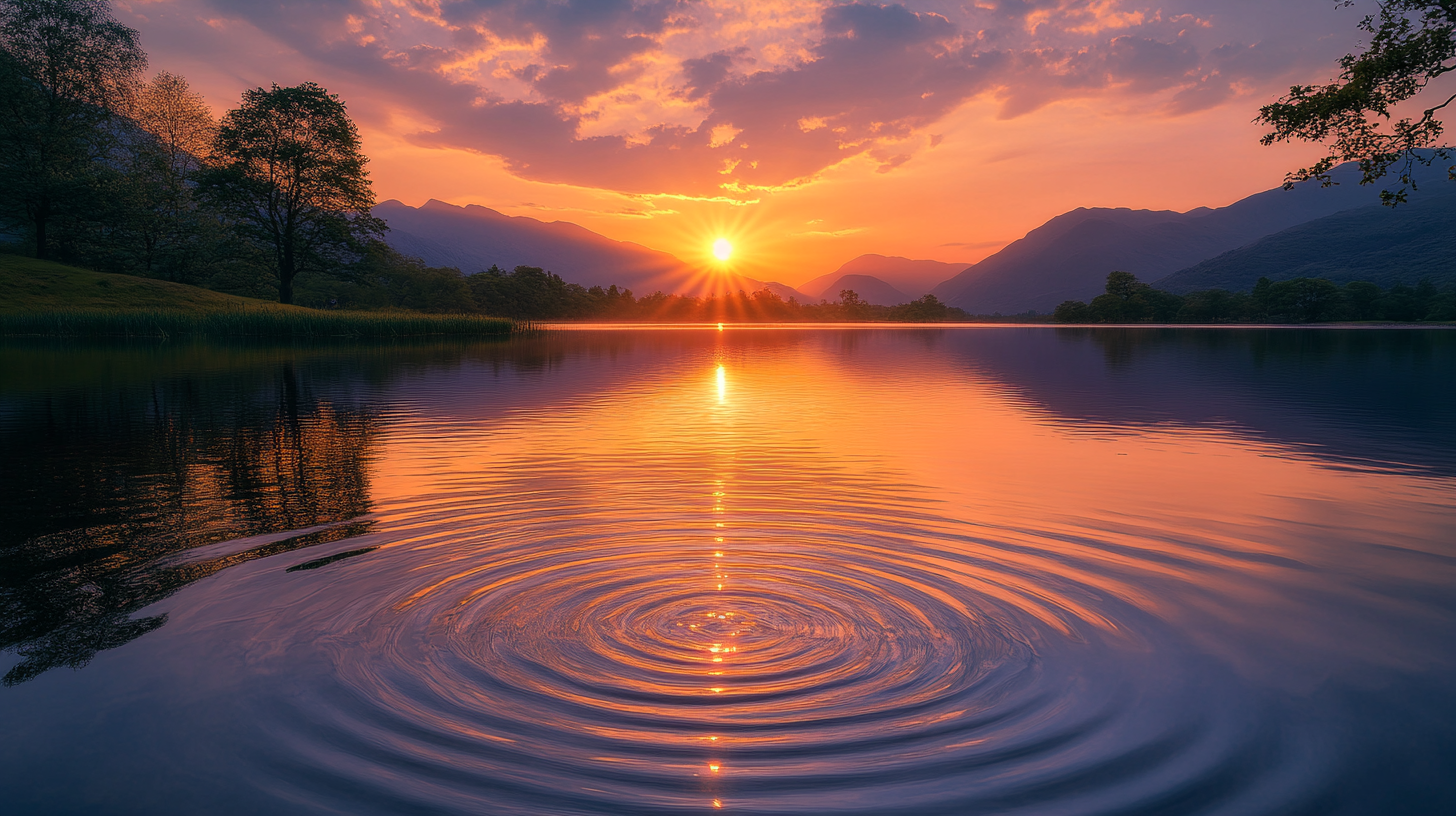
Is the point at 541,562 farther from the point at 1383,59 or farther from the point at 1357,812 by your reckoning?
the point at 1383,59

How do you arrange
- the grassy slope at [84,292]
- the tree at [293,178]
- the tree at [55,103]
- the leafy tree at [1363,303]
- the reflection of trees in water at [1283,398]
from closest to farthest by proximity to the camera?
the reflection of trees in water at [1283,398] < the grassy slope at [84,292] < the tree at [55,103] < the tree at [293,178] < the leafy tree at [1363,303]

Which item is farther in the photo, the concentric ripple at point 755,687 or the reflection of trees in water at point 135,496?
the reflection of trees in water at point 135,496

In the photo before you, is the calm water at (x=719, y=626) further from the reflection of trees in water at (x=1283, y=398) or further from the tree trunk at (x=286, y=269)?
the tree trunk at (x=286, y=269)

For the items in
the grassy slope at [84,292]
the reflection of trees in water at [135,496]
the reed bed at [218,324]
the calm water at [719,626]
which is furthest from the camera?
the grassy slope at [84,292]

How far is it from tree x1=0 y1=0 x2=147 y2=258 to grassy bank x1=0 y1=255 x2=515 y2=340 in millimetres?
7542

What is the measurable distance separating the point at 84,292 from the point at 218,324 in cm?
1253

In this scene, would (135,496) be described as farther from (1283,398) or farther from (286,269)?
(286,269)

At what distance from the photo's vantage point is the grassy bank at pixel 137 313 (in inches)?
2131

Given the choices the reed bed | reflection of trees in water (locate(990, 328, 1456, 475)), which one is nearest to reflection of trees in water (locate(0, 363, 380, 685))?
reflection of trees in water (locate(990, 328, 1456, 475))

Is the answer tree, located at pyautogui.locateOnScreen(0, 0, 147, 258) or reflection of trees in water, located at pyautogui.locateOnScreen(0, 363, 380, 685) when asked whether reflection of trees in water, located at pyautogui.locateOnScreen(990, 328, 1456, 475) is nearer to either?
reflection of trees in water, located at pyautogui.locateOnScreen(0, 363, 380, 685)

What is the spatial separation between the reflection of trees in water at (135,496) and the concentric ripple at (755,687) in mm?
1770

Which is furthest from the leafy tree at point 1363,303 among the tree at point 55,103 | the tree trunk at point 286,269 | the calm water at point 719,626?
the tree at point 55,103

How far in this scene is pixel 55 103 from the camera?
69.8 meters

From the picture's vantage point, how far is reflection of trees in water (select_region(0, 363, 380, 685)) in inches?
268
